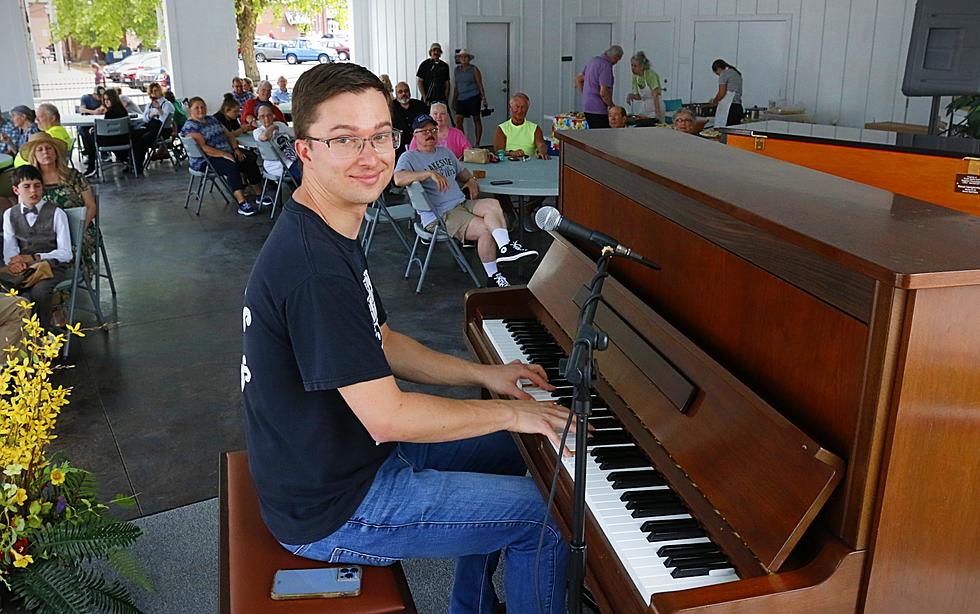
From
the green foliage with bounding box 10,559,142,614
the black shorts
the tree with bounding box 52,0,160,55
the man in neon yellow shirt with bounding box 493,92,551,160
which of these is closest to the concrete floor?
the man in neon yellow shirt with bounding box 493,92,551,160

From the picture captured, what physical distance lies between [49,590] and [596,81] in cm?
955

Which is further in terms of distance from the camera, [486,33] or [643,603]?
[486,33]

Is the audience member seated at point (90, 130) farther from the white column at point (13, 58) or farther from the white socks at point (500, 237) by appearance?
the white socks at point (500, 237)

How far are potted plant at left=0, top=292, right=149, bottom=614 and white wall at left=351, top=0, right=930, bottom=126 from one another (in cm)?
876

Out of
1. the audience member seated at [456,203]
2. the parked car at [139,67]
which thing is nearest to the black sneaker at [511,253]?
the audience member seated at [456,203]

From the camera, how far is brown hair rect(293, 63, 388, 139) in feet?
5.69

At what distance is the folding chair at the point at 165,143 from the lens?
1205cm

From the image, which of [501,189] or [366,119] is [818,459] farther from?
[501,189]

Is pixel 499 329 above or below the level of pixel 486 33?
below

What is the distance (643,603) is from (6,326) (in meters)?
3.39

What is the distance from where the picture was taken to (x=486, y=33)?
523 inches

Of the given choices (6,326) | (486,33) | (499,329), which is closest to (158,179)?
(486,33)

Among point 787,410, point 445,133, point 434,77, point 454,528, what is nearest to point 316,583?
point 454,528

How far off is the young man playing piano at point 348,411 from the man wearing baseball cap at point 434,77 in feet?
35.9
